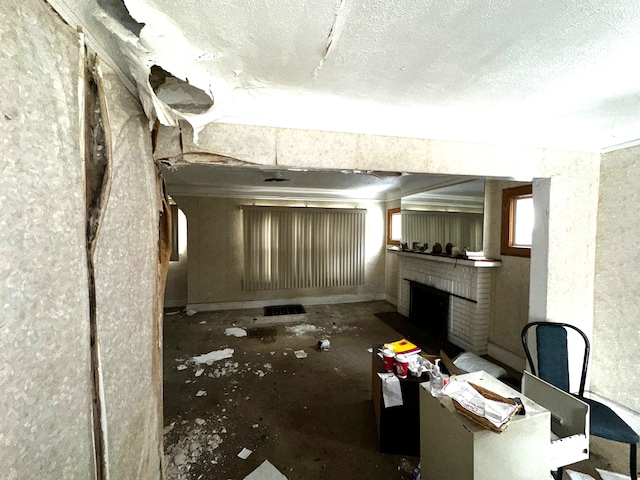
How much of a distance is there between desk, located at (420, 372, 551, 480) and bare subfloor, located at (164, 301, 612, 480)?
2.26 feet

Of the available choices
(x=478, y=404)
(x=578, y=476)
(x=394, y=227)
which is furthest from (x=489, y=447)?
(x=394, y=227)

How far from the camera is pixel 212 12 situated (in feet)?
2.70

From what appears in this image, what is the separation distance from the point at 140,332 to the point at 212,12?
1.27 meters

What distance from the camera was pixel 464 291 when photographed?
3479mm

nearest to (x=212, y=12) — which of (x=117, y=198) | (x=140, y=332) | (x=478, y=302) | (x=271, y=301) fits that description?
(x=117, y=198)

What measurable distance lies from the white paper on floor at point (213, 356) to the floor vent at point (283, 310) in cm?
146

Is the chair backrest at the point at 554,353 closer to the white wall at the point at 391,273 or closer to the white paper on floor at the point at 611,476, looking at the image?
the white paper on floor at the point at 611,476

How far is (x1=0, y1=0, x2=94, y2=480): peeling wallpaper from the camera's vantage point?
0.55 meters

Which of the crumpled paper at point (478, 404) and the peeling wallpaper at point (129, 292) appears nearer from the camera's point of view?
the peeling wallpaper at point (129, 292)

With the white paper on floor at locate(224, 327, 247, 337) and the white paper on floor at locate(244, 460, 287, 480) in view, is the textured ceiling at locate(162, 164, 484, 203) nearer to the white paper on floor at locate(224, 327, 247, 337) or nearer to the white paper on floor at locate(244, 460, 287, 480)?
the white paper on floor at locate(224, 327, 247, 337)

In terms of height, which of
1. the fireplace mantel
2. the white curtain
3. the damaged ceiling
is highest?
the damaged ceiling

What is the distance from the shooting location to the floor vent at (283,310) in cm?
495

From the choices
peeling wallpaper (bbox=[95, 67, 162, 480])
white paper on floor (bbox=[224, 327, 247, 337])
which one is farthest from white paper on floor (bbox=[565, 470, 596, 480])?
white paper on floor (bbox=[224, 327, 247, 337])

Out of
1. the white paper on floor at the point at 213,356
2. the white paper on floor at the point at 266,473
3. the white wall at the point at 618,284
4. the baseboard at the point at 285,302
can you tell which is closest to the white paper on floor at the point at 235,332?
the white paper on floor at the point at 213,356
